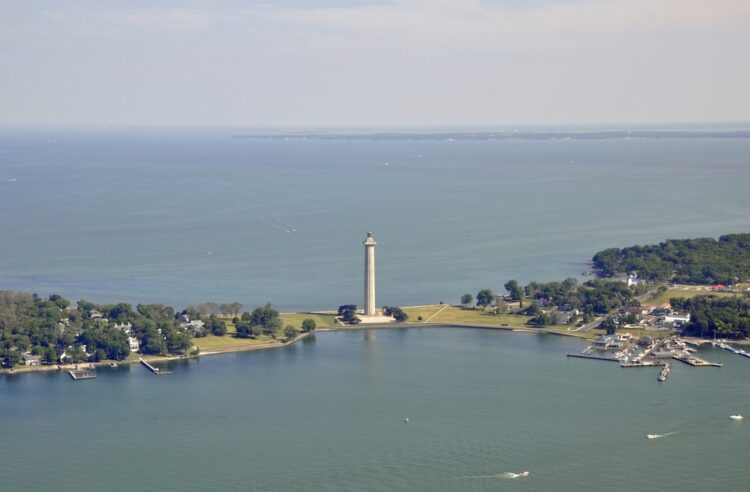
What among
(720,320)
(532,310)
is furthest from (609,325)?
(720,320)

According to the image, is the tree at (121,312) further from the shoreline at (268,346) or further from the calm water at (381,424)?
the calm water at (381,424)

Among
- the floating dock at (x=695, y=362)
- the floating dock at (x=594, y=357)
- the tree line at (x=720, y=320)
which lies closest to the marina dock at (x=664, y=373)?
the floating dock at (x=695, y=362)

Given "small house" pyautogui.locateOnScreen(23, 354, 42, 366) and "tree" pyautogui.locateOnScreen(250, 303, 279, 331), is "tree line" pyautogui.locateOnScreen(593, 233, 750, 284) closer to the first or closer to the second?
"tree" pyautogui.locateOnScreen(250, 303, 279, 331)

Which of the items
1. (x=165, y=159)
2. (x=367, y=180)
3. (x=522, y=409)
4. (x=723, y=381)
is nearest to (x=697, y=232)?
(x=723, y=381)

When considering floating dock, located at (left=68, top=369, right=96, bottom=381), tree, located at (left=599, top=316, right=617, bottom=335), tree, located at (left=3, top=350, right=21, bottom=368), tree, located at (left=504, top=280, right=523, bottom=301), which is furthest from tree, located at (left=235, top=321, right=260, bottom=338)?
tree, located at (left=599, top=316, right=617, bottom=335)

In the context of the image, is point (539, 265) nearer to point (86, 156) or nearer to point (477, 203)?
point (477, 203)

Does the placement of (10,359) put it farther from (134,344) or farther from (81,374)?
(134,344)
